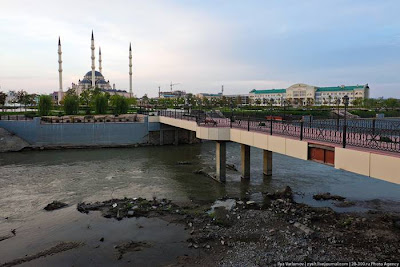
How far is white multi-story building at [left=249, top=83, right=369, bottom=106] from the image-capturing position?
109812mm

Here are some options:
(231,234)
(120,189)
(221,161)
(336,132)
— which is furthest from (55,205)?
(336,132)

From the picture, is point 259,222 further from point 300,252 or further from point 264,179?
point 264,179

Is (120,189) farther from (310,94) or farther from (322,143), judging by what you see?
(310,94)

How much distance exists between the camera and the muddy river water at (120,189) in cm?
1315

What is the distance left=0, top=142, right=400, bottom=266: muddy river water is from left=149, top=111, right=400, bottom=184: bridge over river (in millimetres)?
Answer: 2805

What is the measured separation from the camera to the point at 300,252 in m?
11.9

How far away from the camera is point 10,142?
1444 inches

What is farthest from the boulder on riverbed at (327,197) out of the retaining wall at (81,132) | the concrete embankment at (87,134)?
the retaining wall at (81,132)

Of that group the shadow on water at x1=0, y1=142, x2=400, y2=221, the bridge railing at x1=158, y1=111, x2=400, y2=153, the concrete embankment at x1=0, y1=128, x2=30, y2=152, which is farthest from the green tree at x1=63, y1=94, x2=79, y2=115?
the bridge railing at x1=158, y1=111, x2=400, y2=153

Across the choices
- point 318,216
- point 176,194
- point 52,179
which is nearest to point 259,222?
point 318,216

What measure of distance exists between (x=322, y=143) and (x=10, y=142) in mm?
35402

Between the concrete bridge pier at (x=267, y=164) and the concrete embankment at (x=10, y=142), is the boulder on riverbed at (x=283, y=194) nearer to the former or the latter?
the concrete bridge pier at (x=267, y=164)

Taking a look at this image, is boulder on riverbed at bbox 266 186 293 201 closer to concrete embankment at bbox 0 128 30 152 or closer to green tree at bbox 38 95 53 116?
concrete embankment at bbox 0 128 30 152

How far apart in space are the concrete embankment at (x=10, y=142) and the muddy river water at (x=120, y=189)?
1.76 metres
